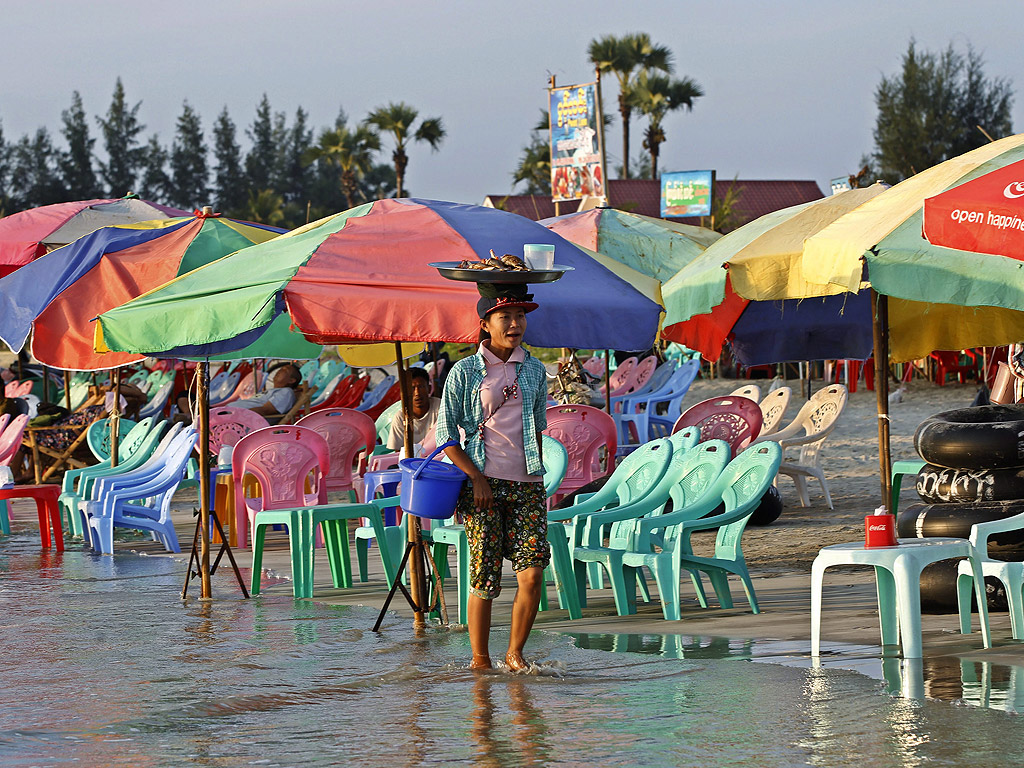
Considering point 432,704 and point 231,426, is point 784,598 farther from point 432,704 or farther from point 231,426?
point 231,426

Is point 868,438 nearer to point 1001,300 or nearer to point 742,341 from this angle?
point 742,341

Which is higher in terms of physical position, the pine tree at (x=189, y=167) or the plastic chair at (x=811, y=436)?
the pine tree at (x=189, y=167)

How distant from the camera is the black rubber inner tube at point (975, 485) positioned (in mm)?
7578

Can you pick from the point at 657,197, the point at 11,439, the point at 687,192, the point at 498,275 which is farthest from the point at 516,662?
the point at 657,197

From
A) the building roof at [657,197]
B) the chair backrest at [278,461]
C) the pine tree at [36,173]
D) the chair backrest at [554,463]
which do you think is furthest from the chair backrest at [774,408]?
the pine tree at [36,173]

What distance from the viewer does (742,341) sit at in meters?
10.6

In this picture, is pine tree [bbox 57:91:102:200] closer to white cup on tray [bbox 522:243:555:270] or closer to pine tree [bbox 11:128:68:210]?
pine tree [bbox 11:128:68:210]

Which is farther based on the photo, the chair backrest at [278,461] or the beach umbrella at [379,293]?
the chair backrest at [278,461]

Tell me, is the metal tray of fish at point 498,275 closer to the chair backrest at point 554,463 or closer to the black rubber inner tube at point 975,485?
the chair backrest at point 554,463

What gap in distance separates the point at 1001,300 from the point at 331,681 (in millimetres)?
3589

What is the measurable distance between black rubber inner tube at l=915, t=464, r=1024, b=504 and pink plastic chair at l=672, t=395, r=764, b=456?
4.25 meters

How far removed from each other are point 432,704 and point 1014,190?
3425 millimetres

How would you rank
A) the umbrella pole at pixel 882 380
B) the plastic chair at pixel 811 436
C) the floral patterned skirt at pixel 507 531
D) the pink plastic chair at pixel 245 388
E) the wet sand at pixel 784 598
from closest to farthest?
the floral patterned skirt at pixel 507 531 → the wet sand at pixel 784 598 → the umbrella pole at pixel 882 380 → the plastic chair at pixel 811 436 → the pink plastic chair at pixel 245 388

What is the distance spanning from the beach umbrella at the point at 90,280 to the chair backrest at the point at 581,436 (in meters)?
3.20
